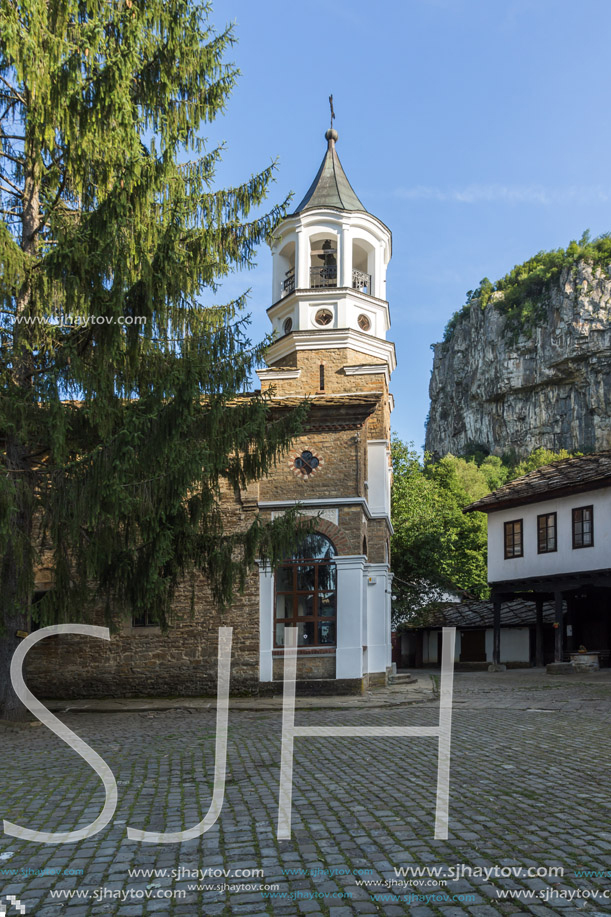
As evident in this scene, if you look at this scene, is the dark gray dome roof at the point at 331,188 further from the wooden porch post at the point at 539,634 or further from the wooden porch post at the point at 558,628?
the wooden porch post at the point at 539,634

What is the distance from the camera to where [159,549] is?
1145cm

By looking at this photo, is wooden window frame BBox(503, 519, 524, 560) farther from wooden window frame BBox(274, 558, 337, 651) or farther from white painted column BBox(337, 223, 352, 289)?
wooden window frame BBox(274, 558, 337, 651)

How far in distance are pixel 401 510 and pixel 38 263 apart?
79.8 ft

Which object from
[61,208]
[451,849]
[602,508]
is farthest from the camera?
[602,508]

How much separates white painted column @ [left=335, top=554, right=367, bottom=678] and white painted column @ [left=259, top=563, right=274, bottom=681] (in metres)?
1.40

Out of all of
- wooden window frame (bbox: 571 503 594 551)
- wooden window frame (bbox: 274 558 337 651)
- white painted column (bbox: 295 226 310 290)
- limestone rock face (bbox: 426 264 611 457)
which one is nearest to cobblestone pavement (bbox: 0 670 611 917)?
wooden window frame (bbox: 274 558 337 651)

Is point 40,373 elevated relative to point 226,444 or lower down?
elevated

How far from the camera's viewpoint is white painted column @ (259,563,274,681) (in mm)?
16250

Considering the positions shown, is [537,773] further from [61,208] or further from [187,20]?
[187,20]

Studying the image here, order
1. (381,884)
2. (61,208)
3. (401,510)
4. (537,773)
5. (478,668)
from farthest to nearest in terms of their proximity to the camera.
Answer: (401,510)
(478,668)
(61,208)
(537,773)
(381,884)

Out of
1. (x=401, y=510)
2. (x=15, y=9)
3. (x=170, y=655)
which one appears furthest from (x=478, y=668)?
(x=15, y=9)

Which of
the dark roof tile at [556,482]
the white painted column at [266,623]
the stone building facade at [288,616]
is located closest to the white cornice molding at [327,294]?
the stone building facade at [288,616]

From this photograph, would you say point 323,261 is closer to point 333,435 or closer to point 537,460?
point 333,435

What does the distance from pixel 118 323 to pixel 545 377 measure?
8109 centimetres
